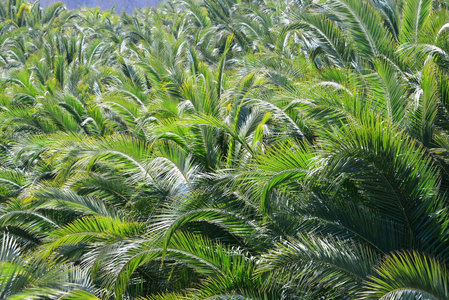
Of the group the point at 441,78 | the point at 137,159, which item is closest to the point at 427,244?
the point at 441,78

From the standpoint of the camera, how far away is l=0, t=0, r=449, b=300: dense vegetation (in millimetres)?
4250

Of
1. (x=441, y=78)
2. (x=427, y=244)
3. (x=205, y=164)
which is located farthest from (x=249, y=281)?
(x=441, y=78)

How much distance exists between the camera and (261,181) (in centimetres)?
463

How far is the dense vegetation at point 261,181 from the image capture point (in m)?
4.25

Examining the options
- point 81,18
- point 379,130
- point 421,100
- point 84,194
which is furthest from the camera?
point 81,18

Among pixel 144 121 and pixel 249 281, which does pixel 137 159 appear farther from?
pixel 249 281

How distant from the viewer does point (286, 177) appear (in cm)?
470

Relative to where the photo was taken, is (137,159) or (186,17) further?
(186,17)

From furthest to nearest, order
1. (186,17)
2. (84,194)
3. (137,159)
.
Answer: (186,17) < (84,194) < (137,159)

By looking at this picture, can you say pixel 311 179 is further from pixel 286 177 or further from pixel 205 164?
pixel 205 164

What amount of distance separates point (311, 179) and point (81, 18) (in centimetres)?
3115

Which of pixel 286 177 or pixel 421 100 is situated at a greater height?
pixel 421 100

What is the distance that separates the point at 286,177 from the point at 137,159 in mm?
2640

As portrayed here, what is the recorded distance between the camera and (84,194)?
741 cm
